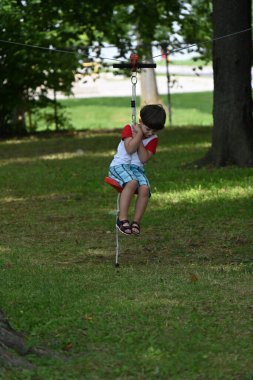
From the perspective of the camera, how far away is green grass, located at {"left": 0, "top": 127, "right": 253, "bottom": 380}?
534 cm

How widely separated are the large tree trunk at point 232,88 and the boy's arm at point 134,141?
6.73 meters

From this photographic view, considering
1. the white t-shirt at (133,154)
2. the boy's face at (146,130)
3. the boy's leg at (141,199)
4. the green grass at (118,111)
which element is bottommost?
the green grass at (118,111)

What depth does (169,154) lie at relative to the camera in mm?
17250

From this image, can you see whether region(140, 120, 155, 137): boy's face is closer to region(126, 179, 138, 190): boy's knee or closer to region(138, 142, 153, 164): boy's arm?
region(138, 142, 153, 164): boy's arm

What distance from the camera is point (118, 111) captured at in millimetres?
33344

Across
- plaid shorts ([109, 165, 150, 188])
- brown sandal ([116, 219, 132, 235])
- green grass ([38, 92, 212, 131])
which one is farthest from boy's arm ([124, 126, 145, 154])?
green grass ([38, 92, 212, 131])

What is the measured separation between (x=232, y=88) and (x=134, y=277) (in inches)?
300

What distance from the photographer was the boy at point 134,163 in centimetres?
775

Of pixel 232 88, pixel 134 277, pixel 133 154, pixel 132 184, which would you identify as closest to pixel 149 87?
pixel 232 88

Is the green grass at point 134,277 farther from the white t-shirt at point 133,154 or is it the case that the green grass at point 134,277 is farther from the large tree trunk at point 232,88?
the white t-shirt at point 133,154

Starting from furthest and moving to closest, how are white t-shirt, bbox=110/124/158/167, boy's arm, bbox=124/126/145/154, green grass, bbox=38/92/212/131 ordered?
green grass, bbox=38/92/212/131 → white t-shirt, bbox=110/124/158/167 → boy's arm, bbox=124/126/145/154

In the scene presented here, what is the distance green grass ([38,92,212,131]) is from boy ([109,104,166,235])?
61.2 feet

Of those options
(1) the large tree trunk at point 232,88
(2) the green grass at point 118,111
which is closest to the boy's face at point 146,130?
(1) the large tree trunk at point 232,88

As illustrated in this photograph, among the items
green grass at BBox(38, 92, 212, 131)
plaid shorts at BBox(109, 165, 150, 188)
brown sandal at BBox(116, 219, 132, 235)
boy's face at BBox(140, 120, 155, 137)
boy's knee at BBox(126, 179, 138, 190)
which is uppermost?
boy's face at BBox(140, 120, 155, 137)
